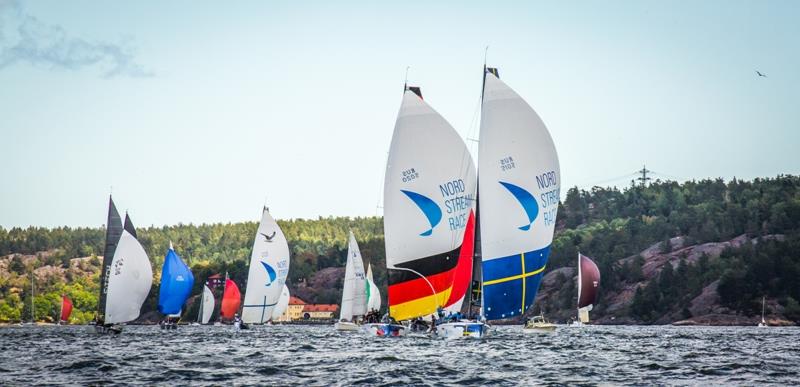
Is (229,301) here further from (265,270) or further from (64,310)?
(265,270)

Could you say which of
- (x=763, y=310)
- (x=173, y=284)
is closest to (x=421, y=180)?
(x=173, y=284)

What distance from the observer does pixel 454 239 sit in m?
64.7

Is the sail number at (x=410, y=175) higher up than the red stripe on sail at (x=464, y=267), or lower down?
higher up

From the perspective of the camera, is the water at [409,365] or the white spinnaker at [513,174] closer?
the water at [409,365]

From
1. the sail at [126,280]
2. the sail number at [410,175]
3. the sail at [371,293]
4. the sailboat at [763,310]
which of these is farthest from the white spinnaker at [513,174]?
the sailboat at [763,310]

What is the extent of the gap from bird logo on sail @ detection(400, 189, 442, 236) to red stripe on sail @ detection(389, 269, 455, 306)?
112 inches

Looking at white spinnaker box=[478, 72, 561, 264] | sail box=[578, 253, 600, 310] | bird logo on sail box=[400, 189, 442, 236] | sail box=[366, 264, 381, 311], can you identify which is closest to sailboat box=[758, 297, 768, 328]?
sail box=[578, 253, 600, 310]

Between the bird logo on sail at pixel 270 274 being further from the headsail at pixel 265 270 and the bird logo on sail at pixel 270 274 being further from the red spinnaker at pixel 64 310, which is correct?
the red spinnaker at pixel 64 310

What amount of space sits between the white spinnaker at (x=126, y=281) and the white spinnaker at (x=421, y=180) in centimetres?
3304

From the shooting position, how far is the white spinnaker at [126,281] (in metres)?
88.6

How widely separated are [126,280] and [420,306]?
111 ft

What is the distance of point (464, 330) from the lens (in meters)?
59.5

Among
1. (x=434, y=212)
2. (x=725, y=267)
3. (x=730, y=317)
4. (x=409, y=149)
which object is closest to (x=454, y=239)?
(x=434, y=212)

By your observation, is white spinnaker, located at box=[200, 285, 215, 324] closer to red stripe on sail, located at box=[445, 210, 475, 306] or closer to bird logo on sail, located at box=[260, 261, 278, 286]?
bird logo on sail, located at box=[260, 261, 278, 286]
